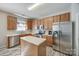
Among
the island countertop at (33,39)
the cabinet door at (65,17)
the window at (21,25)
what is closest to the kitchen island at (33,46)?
the island countertop at (33,39)

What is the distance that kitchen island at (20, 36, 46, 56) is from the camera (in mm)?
1904

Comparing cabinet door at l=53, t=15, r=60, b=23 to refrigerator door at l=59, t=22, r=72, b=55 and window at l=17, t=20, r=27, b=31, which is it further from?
window at l=17, t=20, r=27, b=31

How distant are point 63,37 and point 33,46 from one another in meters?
0.72

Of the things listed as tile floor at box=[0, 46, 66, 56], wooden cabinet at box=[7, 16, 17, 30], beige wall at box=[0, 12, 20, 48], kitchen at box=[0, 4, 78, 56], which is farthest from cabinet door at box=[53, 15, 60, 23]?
beige wall at box=[0, 12, 20, 48]

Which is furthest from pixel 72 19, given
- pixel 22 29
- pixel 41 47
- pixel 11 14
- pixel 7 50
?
pixel 7 50

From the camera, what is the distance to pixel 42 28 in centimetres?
204

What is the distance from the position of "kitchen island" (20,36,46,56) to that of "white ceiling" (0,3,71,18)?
1.50ft

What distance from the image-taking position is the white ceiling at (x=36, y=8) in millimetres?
1874

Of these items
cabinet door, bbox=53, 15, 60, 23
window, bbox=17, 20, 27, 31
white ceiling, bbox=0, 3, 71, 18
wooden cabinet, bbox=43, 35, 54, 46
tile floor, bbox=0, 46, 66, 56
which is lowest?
tile floor, bbox=0, 46, 66, 56

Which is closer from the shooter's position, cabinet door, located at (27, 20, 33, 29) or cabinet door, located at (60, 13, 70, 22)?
cabinet door, located at (60, 13, 70, 22)

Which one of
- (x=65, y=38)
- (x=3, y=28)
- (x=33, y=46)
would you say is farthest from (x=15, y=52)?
(x=65, y=38)

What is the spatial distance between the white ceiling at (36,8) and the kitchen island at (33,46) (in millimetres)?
457

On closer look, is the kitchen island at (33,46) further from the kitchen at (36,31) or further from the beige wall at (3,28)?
the beige wall at (3,28)

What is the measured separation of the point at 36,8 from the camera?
194 centimetres
